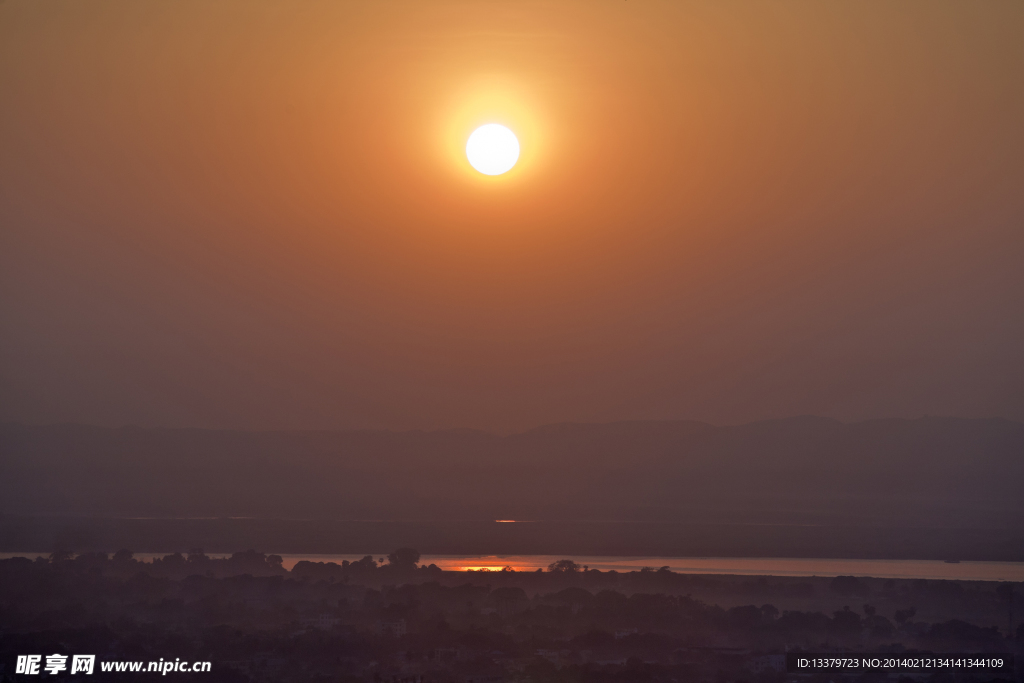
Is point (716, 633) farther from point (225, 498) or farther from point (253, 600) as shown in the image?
point (225, 498)

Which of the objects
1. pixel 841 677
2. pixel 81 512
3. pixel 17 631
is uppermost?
pixel 81 512

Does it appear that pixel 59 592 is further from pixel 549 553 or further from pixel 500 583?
pixel 549 553

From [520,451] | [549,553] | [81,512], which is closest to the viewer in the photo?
[549,553]

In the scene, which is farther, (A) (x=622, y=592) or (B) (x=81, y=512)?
(B) (x=81, y=512)

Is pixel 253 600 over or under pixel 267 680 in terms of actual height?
over

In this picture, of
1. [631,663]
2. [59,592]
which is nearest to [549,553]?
[631,663]

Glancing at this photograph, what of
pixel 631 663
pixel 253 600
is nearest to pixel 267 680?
pixel 253 600

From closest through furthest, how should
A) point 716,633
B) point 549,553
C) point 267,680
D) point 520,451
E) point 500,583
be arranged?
point 267,680, point 716,633, point 500,583, point 549,553, point 520,451
